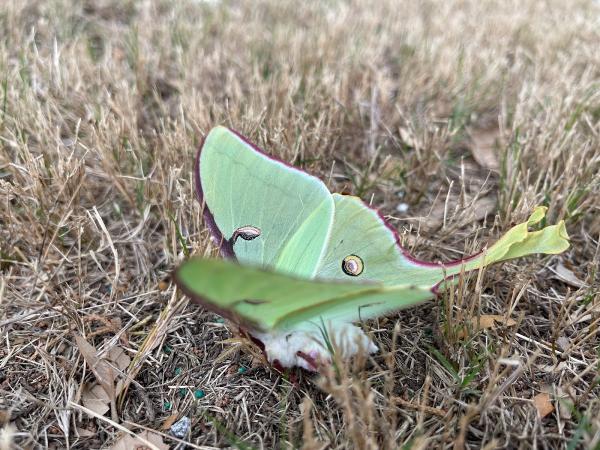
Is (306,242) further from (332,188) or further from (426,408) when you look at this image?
(332,188)

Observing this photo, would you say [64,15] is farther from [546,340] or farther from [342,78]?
[546,340]

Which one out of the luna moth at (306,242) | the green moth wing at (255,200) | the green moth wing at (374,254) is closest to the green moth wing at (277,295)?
the luna moth at (306,242)

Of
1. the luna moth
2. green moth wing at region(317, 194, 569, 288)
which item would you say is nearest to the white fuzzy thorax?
the luna moth

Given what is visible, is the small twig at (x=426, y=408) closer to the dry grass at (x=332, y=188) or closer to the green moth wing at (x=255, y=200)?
the dry grass at (x=332, y=188)

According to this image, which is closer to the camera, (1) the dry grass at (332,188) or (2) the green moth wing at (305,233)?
(2) the green moth wing at (305,233)

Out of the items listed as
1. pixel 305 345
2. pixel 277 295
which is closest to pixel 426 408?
pixel 305 345

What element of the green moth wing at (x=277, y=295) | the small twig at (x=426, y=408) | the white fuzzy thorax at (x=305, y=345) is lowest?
the small twig at (x=426, y=408)

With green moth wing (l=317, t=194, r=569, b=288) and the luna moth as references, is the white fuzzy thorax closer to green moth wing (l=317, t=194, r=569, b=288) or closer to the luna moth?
the luna moth
